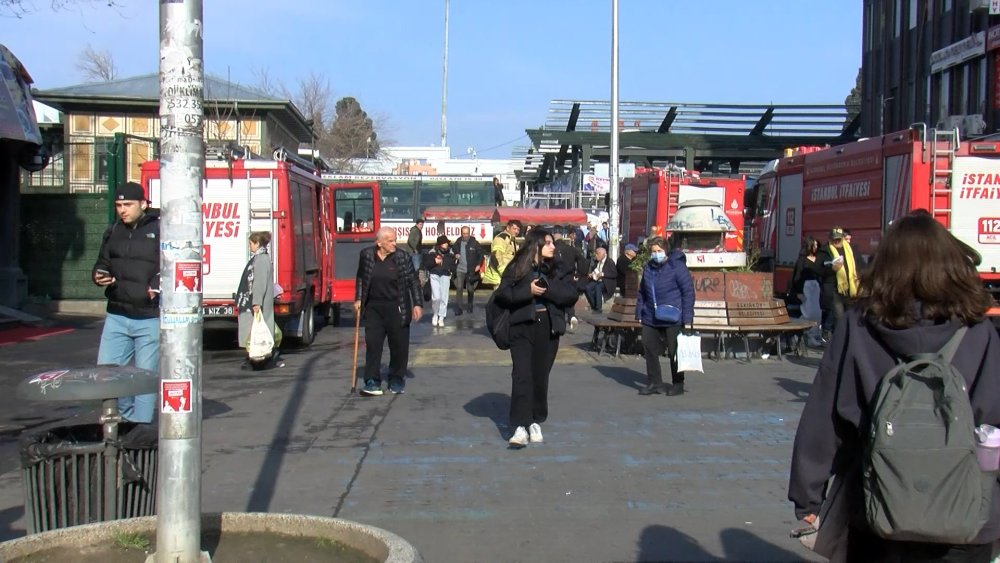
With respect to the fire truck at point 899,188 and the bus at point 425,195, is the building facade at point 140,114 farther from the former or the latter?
the fire truck at point 899,188

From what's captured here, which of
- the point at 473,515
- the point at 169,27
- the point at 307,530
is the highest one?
the point at 169,27

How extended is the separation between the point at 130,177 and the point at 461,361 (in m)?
18.4

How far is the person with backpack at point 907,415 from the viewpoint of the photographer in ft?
10.1

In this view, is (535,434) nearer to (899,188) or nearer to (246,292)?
(246,292)

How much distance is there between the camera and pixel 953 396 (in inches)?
121

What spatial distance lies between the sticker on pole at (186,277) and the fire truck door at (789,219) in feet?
60.0

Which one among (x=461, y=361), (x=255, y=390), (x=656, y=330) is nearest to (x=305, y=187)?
(x=461, y=361)

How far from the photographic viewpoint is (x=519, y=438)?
8.35 meters

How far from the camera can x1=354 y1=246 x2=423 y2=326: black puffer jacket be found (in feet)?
35.9

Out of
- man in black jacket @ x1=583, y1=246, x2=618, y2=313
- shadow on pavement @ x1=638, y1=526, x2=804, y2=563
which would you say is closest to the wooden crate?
man in black jacket @ x1=583, y1=246, x2=618, y2=313

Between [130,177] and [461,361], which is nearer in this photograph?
[461,361]

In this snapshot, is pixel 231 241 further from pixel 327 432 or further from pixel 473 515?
pixel 473 515

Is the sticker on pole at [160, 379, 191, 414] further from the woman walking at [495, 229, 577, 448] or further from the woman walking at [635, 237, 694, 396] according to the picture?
the woman walking at [635, 237, 694, 396]

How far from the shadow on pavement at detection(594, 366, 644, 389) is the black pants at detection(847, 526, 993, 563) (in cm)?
814
